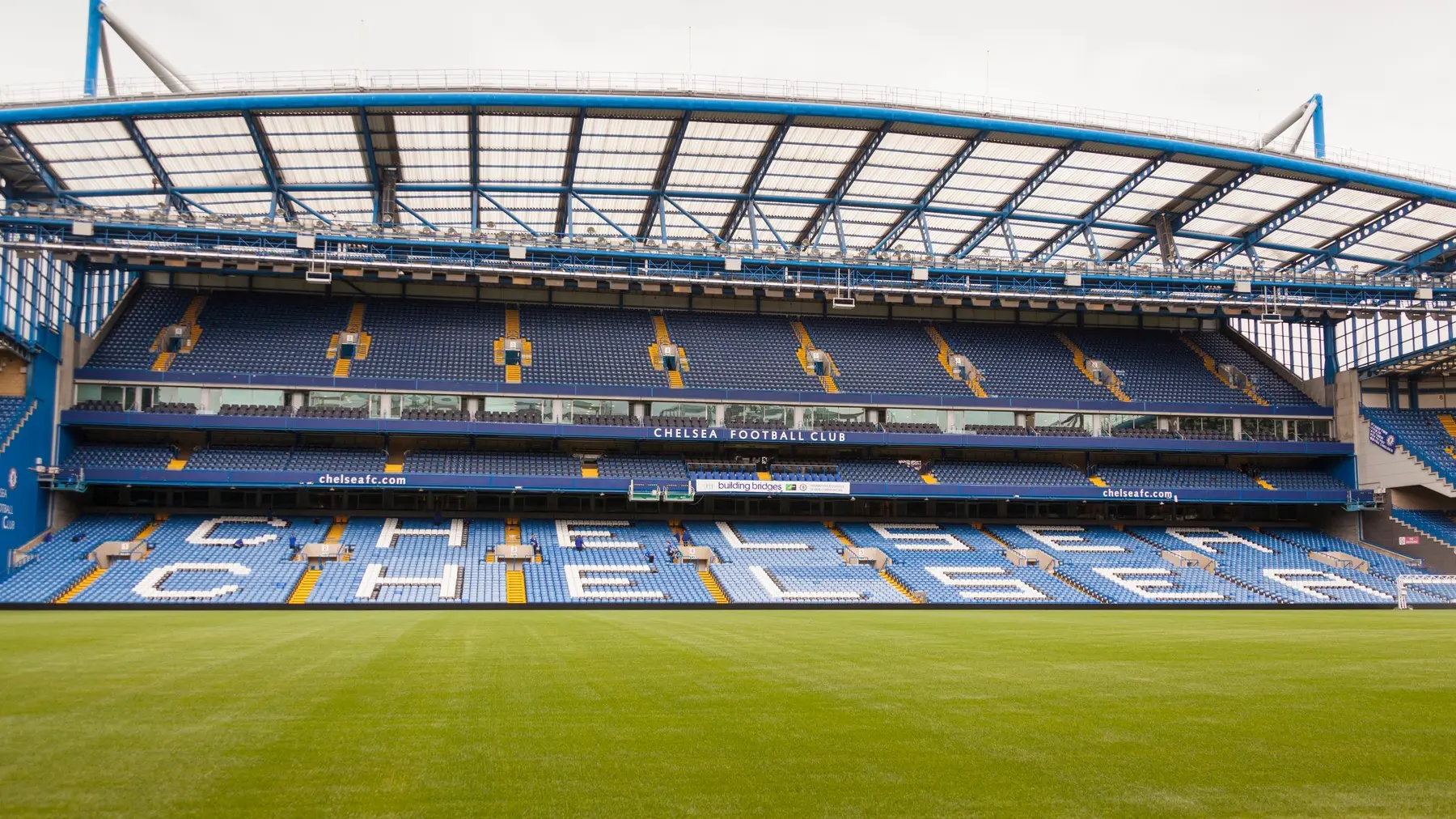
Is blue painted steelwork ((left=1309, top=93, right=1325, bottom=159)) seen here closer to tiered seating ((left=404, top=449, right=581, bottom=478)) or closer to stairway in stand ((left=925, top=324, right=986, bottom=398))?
stairway in stand ((left=925, top=324, right=986, bottom=398))

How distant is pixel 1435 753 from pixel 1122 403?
5584cm

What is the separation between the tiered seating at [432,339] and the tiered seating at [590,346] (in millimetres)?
2048

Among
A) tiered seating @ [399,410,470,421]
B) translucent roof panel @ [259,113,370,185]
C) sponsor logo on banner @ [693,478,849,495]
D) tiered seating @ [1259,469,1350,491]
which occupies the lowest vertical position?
sponsor logo on banner @ [693,478,849,495]

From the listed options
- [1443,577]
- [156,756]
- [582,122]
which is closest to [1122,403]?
[1443,577]

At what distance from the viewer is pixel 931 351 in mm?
63812

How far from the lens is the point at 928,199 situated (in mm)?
54156

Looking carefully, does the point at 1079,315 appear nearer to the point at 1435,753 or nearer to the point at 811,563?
the point at 811,563

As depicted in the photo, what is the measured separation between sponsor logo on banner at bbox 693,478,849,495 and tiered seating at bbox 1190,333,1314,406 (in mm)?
28840

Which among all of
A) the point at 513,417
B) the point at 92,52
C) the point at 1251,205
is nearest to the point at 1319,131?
the point at 1251,205

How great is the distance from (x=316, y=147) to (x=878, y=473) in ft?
106

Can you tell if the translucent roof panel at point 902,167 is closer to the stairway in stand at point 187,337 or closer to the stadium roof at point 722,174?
the stadium roof at point 722,174

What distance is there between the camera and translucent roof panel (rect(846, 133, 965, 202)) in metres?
48.6

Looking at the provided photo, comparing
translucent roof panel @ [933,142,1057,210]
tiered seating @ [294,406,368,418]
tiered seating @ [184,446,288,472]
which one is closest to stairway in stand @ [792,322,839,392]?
translucent roof panel @ [933,142,1057,210]

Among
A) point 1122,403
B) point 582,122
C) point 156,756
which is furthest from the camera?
point 1122,403
